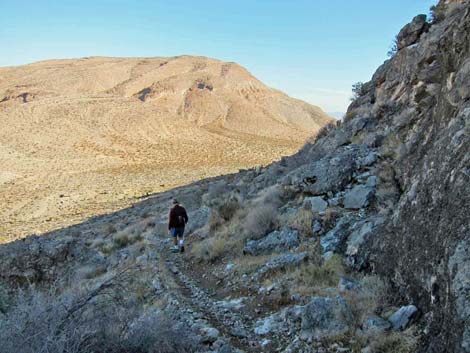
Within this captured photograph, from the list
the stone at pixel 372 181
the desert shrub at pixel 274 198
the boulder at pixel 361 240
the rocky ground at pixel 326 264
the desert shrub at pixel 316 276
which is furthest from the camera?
the desert shrub at pixel 274 198

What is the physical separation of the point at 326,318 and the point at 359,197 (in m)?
3.93

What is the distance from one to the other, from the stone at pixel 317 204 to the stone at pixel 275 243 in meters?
0.72

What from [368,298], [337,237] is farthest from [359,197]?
[368,298]

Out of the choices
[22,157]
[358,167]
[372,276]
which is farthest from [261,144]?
[372,276]

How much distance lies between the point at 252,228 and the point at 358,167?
9.02 ft

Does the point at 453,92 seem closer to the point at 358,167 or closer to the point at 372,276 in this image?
the point at 372,276

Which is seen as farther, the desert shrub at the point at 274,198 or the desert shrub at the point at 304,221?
the desert shrub at the point at 274,198

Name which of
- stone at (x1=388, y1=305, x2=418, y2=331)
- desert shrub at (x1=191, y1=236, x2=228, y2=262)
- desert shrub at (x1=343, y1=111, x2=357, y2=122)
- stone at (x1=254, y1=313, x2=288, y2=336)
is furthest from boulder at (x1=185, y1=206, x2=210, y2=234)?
stone at (x1=388, y1=305, x2=418, y2=331)

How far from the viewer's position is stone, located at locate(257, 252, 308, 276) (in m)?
7.46

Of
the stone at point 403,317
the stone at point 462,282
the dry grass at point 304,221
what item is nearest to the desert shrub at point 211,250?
the dry grass at point 304,221

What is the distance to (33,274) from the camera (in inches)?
421

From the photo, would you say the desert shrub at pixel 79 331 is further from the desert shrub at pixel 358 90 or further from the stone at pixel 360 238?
the desert shrub at pixel 358 90

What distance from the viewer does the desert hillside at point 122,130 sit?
1271 inches

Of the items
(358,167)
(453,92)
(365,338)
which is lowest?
(365,338)
